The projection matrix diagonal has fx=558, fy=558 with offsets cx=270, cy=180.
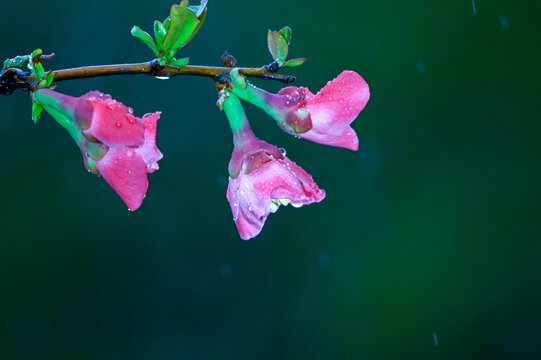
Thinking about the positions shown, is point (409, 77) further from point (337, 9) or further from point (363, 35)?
point (337, 9)

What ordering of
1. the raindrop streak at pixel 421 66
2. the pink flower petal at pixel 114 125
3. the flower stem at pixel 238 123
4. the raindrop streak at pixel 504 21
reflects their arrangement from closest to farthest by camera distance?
the pink flower petal at pixel 114 125 < the flower stem at pixel 238 123 < the raindrop streak at pixel 421 66 < the raindrop streak at pixel 504 21

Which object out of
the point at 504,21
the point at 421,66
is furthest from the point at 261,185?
the point at 504,21

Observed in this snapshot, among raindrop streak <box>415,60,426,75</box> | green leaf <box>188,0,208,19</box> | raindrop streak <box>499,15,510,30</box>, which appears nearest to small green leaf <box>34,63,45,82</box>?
green leaf <box>188,0,208,19</box>

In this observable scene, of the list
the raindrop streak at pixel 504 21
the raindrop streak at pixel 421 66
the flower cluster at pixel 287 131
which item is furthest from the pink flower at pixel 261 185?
the raindrop streak at pixel 504 21

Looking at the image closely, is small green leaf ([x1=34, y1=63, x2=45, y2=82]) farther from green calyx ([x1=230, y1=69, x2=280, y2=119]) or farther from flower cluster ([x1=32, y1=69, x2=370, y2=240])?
green calyx ([x1=230, y1=69, x2=280, y2=119])

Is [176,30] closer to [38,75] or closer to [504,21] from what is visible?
[38,75]

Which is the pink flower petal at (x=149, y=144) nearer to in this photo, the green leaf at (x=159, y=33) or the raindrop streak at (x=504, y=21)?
the green leaf at (x=159, y=33)
